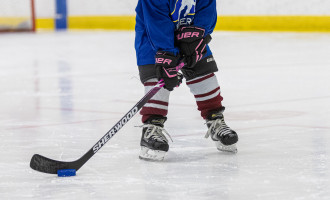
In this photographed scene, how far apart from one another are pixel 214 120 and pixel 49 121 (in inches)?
36.9

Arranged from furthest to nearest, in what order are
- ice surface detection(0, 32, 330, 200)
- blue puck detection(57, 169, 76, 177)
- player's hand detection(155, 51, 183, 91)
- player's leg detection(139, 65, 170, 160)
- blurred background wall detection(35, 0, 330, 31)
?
blurred background wall detection(35, 0, 330, 31), player's leg detection(139, 65, 170, 160), player's hand detection(155, 51, 183, 91), blue puck detection(57, 169, 76, 177), ice surface detection(0, 32, 330, 200)

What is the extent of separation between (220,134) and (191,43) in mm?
320

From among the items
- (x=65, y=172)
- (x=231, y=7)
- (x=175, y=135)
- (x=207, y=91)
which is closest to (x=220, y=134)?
(x=207, y=91)

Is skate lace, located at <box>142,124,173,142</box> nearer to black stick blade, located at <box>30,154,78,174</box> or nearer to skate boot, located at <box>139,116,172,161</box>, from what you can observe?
skate boot, located at <box>139,116,172,161</box>

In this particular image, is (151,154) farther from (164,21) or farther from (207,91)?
(164,21)

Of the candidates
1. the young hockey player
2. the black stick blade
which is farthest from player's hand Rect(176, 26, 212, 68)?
the black stick blade

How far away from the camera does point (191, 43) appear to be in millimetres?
2348

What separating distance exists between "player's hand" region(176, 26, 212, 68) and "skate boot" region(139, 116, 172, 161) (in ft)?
0.73

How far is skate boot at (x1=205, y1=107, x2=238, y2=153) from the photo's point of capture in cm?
240

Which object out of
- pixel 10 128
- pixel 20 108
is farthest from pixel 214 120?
pixel 20 108

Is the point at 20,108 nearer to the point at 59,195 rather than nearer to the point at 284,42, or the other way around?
the point at 59,195

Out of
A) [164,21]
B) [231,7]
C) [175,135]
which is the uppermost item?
[164,21]

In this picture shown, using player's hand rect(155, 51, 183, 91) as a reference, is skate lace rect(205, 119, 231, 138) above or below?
below

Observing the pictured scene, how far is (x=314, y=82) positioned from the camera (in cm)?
443
